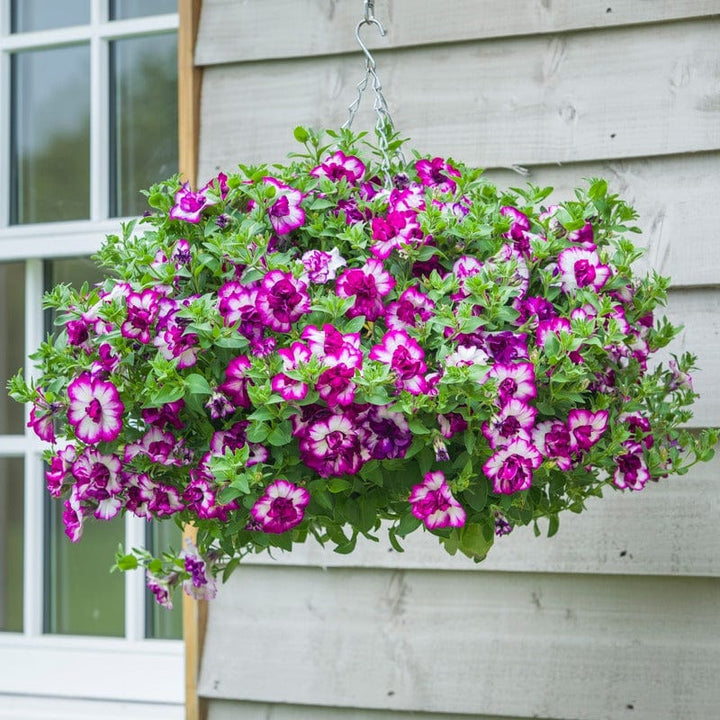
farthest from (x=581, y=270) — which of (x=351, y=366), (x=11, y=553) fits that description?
(x=11, y=553)

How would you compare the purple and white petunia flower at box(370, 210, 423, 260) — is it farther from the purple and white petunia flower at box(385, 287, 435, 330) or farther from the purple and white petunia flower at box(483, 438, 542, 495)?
the purple and white petunia flower at box(483, 438, 542, 495)

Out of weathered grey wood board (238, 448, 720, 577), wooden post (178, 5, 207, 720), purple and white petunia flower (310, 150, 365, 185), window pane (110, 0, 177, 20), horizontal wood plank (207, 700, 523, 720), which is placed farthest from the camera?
window pane (110, 0, 177, 20)

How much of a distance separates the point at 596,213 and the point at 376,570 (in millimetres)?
677

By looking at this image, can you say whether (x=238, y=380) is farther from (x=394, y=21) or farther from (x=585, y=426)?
(x=394, y=21)

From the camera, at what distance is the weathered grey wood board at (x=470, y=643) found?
1393 millimetres

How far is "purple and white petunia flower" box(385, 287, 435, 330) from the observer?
3.08 ft

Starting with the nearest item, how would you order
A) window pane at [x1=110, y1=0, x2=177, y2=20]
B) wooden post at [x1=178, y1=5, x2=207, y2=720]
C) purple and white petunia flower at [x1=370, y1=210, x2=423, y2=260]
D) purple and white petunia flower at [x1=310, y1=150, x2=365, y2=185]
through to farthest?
purple and white petunia flower at [x1=370, y1=210, x2=423, y2=260]
purple and white petunia flower at [x1=310, y1=150, x2=365, y2=185]
wooden post at [x1=178, y1=5, x2=207, y2=720]
window pane at [x1=110, y1=0, x2=177, y2=20]

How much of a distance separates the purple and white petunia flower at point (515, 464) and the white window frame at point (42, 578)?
3.30ft

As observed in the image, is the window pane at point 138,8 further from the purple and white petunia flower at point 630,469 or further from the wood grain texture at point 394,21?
the purple and white petunia flower at point 630,469

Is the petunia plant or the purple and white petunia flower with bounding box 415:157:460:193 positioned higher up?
the purple and white petunia flower with bounding box 415:157:460:193

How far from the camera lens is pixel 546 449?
3.03 ft

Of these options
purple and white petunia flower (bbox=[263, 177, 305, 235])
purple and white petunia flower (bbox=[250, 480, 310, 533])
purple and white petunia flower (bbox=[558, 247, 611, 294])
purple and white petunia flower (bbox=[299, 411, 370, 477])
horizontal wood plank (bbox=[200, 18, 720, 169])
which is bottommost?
purple and white petunia flower (bbox=[250, 480, 310, 533])

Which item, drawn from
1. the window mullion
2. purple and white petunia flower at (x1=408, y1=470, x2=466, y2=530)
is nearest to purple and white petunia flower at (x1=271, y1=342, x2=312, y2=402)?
purple and white petunia flower at (x1=408, y1=470, x2=466, y2=530)

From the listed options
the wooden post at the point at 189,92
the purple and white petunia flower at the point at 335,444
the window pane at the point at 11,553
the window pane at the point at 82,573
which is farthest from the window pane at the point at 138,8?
the purple and white petunia flower at the point at 335,444
